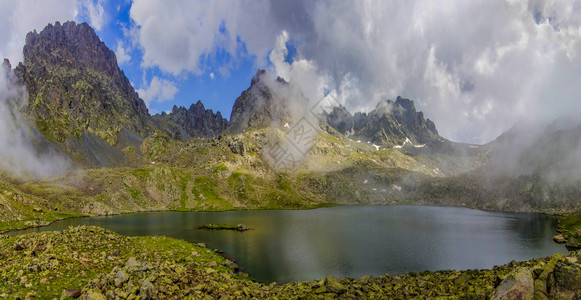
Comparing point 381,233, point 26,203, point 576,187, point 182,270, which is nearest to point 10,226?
point 26,203

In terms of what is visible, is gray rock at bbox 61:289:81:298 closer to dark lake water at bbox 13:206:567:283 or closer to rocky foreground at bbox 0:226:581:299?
rocky foreground at bbox 0:226:581:299

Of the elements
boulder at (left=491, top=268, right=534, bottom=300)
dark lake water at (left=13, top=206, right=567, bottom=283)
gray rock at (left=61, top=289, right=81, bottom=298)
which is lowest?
dark lake water at (left=13, top=206, right=567, bottom=283)

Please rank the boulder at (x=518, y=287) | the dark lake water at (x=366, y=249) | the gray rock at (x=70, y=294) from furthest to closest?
the dark lake water at (x=366, y=249)
the gray rock at (x=70, y=294)
the boulder at (x=518, y=287)

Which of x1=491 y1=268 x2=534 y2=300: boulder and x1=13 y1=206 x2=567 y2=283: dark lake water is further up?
x1=491 y1=268 x2=534 y2=300: boulder

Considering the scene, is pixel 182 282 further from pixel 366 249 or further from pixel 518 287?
pixel 366 249

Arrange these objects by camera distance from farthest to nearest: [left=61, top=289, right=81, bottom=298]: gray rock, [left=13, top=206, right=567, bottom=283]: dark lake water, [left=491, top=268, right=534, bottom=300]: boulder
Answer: [left=13, top=206, right=567, bottom=283]: dark lake water
[left=61, top=289, right=81, bottom=298]: gray rock
[left=491, top=268, right=534, bottom=300]: boulder

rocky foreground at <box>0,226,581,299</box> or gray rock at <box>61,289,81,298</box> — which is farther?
gray rock at <box>61,289,81,298</box>

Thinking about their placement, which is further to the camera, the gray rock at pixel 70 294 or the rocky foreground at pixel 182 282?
the gray rock at pixel 70 294

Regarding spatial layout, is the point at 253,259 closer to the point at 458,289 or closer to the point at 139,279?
the point at 139,279

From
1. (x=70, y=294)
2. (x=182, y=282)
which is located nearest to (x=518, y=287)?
(x=182, y=282)

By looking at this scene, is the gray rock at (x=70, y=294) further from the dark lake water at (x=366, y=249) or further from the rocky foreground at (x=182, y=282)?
the dark lake water at (x=366, y=249)

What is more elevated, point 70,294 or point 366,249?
point 70,294

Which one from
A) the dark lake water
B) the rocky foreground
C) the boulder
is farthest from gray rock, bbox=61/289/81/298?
the boulder

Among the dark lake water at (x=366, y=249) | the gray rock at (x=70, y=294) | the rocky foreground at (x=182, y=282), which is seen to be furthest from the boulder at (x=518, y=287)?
the gray rock at (x=70, y=294)
